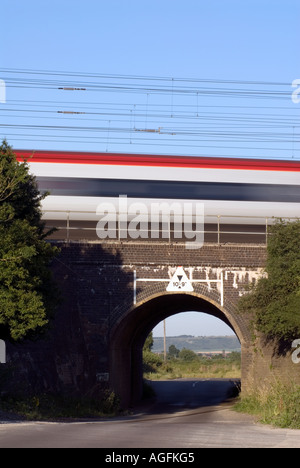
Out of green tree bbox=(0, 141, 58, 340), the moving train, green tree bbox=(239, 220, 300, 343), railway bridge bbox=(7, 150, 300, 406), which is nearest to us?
green tree bbox=(0, 141, 58, 340)

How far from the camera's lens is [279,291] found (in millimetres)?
19938

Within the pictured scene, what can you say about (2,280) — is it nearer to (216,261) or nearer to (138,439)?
(138,439)

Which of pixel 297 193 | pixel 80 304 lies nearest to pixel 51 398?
pixel 80 304

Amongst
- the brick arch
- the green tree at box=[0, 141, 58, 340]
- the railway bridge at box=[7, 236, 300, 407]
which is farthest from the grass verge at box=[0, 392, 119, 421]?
the green tree at box=[0, 141, 58, 340]

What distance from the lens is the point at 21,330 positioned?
1480cm

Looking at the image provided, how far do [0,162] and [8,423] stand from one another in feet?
19.1

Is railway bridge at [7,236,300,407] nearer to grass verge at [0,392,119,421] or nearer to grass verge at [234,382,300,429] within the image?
grass verge at [0,392,119,421]

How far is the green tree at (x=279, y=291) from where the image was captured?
1934cm

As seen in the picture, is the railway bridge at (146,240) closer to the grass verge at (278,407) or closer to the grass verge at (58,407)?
the grass verge at (58,407)

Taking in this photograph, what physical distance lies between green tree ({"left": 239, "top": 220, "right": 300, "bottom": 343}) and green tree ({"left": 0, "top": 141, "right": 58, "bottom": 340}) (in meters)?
6.78

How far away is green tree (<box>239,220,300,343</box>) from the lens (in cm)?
1934

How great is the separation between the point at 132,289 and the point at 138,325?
453 cm
